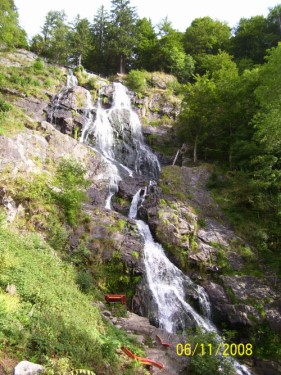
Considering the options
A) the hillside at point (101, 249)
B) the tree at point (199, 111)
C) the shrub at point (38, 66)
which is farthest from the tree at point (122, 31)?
the tree at point (199, 111)

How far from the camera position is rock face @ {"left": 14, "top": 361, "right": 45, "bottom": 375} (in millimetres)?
5176

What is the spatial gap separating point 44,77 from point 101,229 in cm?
2136

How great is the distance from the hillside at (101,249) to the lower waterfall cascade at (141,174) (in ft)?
0.43

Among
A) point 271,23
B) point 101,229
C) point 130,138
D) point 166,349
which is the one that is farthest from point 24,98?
point 271,23

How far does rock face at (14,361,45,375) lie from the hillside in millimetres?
177

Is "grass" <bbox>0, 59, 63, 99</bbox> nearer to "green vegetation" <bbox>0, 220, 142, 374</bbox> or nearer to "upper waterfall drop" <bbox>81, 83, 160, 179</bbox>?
"upper waterfall drop" <bbox>81, 83, 160, 179</bbox>

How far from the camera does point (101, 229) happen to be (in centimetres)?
1490

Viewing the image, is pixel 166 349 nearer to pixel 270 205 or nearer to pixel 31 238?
pixel 31 238

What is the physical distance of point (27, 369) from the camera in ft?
17.4

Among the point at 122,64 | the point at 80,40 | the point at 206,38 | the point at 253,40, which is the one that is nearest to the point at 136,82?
the point at 122,64

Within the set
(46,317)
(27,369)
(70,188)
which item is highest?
(70,188)

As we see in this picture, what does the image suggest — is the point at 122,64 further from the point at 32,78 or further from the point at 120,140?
the point at 120,140

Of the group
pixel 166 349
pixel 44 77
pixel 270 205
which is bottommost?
pixel 166 349

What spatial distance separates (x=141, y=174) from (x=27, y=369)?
1912 centimetres
